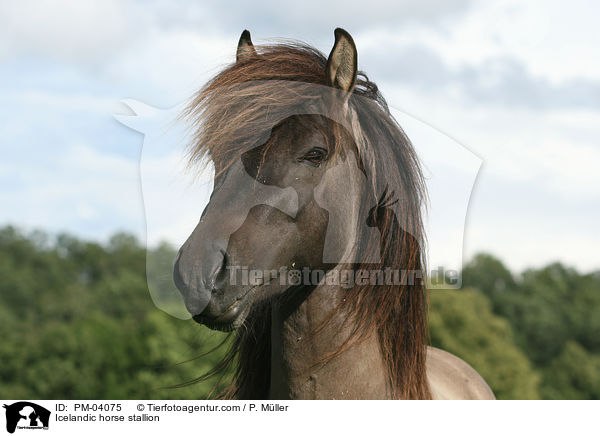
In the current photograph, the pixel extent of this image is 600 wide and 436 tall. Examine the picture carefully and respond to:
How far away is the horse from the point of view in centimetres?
243

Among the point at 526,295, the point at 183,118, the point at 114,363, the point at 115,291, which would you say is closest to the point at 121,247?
the point at 115,291

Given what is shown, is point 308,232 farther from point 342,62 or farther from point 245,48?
point 245,48

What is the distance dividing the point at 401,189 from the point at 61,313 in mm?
52090

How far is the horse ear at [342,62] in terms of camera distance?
2602 mm

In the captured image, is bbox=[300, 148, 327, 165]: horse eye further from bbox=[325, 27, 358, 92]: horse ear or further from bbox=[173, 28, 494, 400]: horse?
bbox=[325, 27, 358, 92]: horse ear
